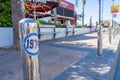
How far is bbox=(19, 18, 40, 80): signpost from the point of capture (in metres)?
A: 3.40

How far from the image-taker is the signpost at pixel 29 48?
3.40 meters

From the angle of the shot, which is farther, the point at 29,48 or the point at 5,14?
the point at 5,14

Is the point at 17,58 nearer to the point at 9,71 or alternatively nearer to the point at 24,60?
the point at 9,71

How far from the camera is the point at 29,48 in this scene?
3.39 meters

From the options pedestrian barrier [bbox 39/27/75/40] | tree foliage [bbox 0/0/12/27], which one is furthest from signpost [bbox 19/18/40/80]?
pedestrian barrier [bbox 39/27/75/40]

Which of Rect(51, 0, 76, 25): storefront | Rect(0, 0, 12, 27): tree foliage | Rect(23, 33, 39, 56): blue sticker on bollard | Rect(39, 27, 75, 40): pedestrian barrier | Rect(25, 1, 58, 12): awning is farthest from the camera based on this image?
Rect(51, 0, 76, 25): storefront

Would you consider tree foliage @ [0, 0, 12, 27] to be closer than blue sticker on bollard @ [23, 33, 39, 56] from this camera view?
No

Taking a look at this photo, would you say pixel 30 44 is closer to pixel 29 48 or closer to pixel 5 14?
pixel 29 48

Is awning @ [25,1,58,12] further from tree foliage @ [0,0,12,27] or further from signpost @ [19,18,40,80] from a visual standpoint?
signpost @ [19,18,40,80]

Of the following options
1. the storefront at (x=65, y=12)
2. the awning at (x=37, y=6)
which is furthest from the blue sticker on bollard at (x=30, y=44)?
the storefront at (x=65, y=12)

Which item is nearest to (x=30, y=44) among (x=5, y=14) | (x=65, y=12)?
(x=5, y=14)

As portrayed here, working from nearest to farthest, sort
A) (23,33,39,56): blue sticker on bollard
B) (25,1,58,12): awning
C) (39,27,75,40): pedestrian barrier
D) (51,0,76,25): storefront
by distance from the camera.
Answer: (23,33,39,56): blue sticker on bollard, (25,1,58,12): awning, (39,27,75,40): pedestrian barrier, (51,0,76,25): storefront

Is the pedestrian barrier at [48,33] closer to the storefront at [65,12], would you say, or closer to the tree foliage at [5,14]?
the tree foliage at [5,14]

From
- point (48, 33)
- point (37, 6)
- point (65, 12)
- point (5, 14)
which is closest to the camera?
point (5, 14)
